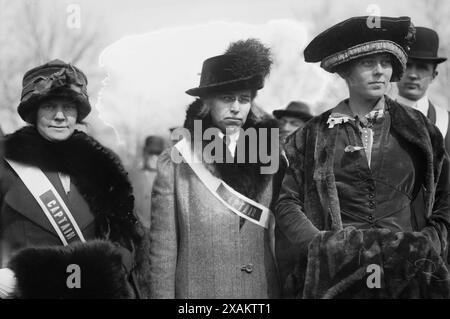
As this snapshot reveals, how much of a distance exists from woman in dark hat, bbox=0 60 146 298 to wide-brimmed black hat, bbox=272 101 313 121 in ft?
2.96

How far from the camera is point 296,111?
14.6 feet

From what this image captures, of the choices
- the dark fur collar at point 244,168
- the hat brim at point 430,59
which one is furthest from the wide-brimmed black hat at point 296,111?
the hat brim at point 430,59

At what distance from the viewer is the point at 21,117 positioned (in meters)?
4.14

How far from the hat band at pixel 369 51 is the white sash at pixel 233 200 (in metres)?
0.80

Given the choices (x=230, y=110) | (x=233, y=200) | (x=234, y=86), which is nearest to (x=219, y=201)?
(x=233, y=200)

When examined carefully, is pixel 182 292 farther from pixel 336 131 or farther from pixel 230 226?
pixel 336 131

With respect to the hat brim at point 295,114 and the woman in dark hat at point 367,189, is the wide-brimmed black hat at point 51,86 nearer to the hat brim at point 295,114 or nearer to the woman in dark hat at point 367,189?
the hat brim at point 295,114

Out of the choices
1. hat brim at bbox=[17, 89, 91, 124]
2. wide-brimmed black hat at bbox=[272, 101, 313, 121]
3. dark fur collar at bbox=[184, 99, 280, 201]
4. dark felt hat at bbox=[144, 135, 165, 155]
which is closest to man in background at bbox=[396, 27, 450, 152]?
wide-brimmed black hat at bbox=[272, 101, 313, 121]

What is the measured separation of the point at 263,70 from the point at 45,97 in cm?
110

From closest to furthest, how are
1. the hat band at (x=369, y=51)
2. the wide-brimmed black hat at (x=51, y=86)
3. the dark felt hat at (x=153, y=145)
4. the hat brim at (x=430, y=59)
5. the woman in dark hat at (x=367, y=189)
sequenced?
the woman in dark hat at (x=367, y=189)
the hat band at (x=369, y=51)
the wide-brimmed black hat at (x=51, y=86)
the hat brim at (x=430, y=59)
the dark felt hat at (x=153, y=145)

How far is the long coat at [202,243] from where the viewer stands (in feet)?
13.2

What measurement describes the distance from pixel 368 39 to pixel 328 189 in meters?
0.75

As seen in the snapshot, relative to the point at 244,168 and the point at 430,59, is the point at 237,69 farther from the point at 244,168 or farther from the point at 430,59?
the point at 430,59

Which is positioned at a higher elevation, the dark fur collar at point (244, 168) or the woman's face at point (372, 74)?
the woman's face at point (372, 74)
